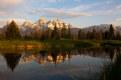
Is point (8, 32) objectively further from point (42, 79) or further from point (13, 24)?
point (42, 79)

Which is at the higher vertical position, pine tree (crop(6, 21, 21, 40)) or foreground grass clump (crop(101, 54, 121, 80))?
pine tree (crop(6, 21, 21, 40))

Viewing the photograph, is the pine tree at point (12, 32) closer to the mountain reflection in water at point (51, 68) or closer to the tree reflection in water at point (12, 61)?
the tree reflection in water at point (12, 61)

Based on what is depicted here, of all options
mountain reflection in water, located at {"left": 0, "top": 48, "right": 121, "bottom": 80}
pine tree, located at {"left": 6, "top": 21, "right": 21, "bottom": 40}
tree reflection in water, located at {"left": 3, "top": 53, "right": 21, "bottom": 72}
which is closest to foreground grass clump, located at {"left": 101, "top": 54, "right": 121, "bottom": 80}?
mountain reflection in water, located at {"left": 0, "top": 48, "right": 121, "bottom": 80}

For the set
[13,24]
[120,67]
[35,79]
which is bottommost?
[35,79]

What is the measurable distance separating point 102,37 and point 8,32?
2626 inches

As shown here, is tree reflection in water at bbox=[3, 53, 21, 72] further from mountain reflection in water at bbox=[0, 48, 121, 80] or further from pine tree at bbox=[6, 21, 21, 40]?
pine tree at bbox=[6, 21, 21, 40]

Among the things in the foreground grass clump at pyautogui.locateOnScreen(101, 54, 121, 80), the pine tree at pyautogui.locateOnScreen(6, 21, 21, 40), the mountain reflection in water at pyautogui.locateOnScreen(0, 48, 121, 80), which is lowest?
the mountain reflection in water at pyautogui.locateOnScreen(0, 48, 121, 80)

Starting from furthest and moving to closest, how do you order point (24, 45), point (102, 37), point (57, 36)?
point (102, 37)
point (57, 36)
point (24, 45)

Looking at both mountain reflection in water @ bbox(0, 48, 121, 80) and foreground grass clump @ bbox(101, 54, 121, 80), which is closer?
foreground grass clump @ bbox(101, 54, 121, 80)

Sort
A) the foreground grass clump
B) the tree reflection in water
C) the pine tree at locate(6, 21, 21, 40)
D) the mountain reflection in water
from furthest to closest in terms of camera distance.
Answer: the pine tree at locate(6, 21, 21, 40) < the tree reflection in water < the mountain reflection in water < the foreground grass clump

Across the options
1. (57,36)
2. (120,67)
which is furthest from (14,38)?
(120,67)

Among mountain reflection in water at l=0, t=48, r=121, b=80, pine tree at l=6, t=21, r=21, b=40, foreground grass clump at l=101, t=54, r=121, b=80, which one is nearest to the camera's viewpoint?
foreground grass clump at l=101, t=54, r=121, b=80

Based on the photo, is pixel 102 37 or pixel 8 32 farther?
pixel 102 37

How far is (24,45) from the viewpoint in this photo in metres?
75.1
